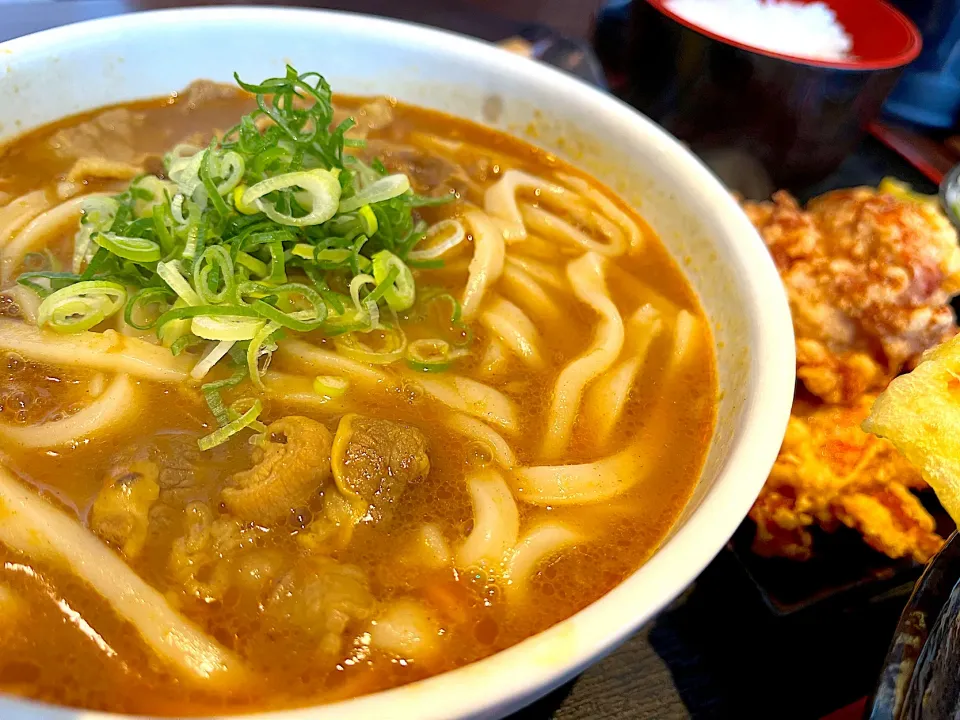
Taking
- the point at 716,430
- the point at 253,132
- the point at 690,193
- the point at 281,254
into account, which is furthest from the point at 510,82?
the point at 716,430

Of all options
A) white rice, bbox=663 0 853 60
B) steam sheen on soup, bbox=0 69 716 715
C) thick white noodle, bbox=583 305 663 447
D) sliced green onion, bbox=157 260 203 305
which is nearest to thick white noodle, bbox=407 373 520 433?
steam sheen on soup, bbox=0 69 716 715

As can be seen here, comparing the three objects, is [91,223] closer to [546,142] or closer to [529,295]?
[529,295]

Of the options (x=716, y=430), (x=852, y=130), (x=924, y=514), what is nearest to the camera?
(x=716, y=430)

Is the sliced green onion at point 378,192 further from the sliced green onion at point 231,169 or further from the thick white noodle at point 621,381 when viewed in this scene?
the thick white noodle at point 621,381

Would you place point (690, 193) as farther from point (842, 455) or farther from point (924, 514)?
point (924, 514)

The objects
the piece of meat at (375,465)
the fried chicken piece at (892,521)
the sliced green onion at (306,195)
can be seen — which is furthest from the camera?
the fried chicken piece at (892,521)

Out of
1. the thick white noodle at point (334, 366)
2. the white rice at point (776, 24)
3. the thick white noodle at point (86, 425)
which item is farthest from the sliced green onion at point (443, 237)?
the white rice at point (776, 24)
